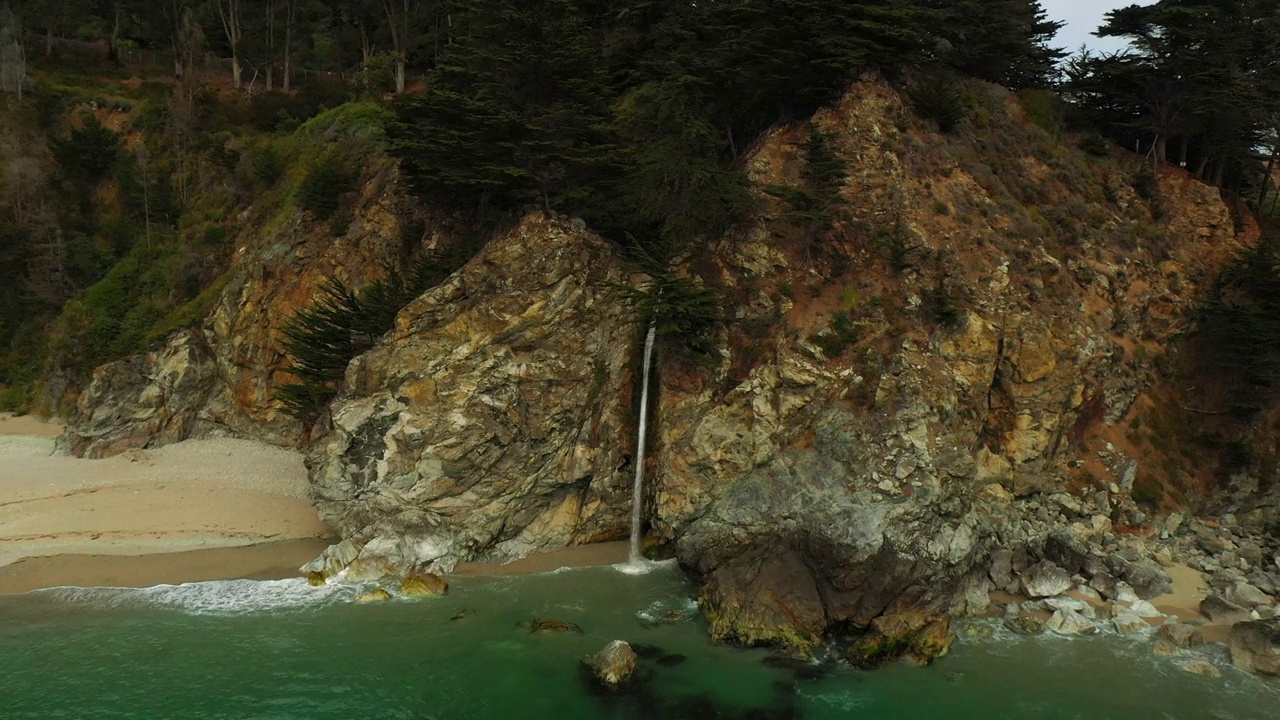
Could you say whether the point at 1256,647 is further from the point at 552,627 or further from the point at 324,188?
the point at 324,188

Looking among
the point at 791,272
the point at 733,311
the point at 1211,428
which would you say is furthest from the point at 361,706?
the point at 1211,428

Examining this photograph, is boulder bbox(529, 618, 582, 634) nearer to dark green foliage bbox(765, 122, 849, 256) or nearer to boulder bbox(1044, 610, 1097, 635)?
boulder bbox(1044, 610, 1097, 635)

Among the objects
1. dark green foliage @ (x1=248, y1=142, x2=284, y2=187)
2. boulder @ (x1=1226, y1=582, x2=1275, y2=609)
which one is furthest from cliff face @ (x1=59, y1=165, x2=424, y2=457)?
boulder @ (x1=1226, y1=582, x2=1275, y2=609)

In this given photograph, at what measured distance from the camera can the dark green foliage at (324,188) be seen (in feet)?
98.7

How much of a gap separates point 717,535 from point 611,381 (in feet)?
20.2

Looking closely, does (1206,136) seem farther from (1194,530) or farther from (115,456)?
(115,456)

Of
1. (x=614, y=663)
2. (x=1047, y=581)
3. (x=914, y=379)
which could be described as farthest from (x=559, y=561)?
(x=1047, y=581)

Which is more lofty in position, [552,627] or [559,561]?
[559,561]

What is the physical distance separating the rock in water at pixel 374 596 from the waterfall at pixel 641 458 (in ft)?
22.2

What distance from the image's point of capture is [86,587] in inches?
758

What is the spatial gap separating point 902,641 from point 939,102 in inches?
798

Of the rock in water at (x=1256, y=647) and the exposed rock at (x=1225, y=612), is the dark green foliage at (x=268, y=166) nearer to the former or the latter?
the exposed rock at (x=1225, y=612)

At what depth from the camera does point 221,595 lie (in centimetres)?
1894

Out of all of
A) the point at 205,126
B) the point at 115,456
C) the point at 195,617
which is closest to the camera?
the point at 195,617
